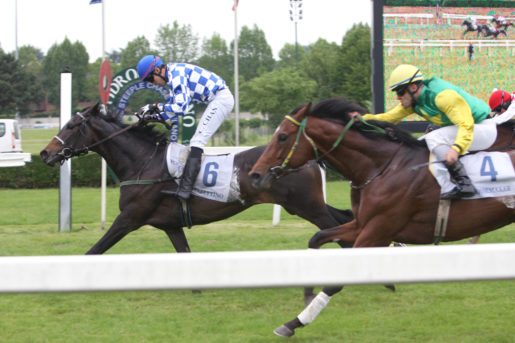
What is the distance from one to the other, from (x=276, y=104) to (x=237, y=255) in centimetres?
3555

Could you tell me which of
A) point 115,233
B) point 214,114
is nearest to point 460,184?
point 214,114

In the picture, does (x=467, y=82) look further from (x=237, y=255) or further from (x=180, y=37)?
(x=180, y=37)

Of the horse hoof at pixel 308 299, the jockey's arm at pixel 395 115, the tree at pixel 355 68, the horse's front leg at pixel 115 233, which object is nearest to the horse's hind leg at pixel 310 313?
the horse hoof at pixel 308 299

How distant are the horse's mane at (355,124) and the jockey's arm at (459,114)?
0.93ft

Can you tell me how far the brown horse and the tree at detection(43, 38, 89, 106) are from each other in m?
64.3

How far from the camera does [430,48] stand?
8641 mm

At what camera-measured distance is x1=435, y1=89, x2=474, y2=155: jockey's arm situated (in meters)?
3.55

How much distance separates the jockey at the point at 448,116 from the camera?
3.57 metres

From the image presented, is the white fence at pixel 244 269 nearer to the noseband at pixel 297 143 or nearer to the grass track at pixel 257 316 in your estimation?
the noseband at pixel 297 143

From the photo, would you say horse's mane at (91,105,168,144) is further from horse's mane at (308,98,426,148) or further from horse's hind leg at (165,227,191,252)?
horse's mane at (308,98,426,148)

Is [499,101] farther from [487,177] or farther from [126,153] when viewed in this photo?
[126,153]

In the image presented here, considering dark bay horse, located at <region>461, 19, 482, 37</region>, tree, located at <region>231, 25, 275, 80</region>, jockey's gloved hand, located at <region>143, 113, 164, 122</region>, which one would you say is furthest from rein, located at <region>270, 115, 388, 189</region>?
tree, located at <region>231, 25, 275, 80</region>

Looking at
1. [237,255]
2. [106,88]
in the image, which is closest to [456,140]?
[237,255]

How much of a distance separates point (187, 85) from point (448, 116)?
2317mm
